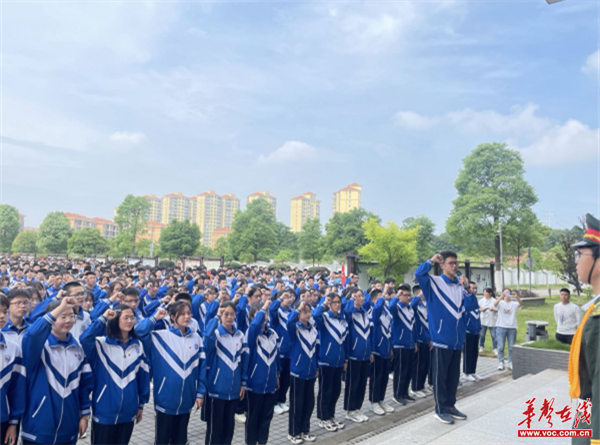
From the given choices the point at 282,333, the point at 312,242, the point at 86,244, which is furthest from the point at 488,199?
the point at 86,244

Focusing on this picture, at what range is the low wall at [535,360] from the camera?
7.66 metres

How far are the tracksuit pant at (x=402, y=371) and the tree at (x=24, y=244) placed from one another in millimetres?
66968

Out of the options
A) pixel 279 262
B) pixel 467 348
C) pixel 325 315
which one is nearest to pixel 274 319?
pixel 325 315

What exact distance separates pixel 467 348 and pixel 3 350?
24.9ft

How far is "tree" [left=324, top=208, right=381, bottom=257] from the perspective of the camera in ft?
136

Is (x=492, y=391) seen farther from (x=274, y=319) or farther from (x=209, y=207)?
(x=209, y=207)

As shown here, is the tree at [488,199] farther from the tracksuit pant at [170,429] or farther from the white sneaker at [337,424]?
the tracksuit pant at [170,429]

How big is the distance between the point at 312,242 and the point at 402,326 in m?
39.9

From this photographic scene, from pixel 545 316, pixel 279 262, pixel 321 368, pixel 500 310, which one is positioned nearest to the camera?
pixel 321 368

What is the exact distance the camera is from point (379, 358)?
6473 millimetres

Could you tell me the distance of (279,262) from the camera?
43781 mm

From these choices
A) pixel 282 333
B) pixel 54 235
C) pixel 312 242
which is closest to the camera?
pixel 282 333

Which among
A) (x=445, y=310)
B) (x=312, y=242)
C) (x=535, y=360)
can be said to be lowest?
(x=535, y=360)

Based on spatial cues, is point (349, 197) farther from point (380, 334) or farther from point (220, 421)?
point (220, 421)
